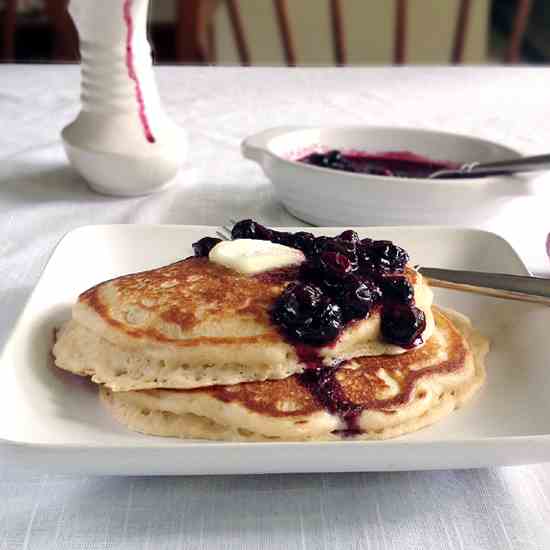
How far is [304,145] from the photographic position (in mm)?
1765

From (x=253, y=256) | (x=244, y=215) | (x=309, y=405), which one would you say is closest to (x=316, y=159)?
(x=244, y=215)

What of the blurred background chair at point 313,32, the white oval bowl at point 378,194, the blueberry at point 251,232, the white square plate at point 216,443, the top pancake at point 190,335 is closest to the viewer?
the white square plate at point 216,443

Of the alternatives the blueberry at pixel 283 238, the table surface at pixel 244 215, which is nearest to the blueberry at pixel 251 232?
the blueberry at pixel 283 238

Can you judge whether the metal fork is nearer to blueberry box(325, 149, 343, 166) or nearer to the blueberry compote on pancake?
the blueberry compote on pancake

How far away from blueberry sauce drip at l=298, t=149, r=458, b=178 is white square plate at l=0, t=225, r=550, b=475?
1.20 feet

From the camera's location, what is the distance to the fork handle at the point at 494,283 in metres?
1.17

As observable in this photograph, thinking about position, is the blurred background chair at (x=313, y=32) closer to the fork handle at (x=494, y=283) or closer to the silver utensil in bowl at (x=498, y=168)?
the silver utensil in bowl at (x=498, y=168)

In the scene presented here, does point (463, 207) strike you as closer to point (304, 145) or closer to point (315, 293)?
point (304, 145)

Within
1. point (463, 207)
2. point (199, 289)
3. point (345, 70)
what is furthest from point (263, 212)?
point (345, 70)

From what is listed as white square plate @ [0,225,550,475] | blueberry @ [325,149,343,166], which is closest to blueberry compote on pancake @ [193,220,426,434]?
white square plate @ [0,225,550,475]

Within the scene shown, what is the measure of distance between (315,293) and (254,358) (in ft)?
0.38

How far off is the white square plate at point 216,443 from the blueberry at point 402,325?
0.35 ft

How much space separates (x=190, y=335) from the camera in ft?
3.19

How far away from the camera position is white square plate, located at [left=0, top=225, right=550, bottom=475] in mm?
819
